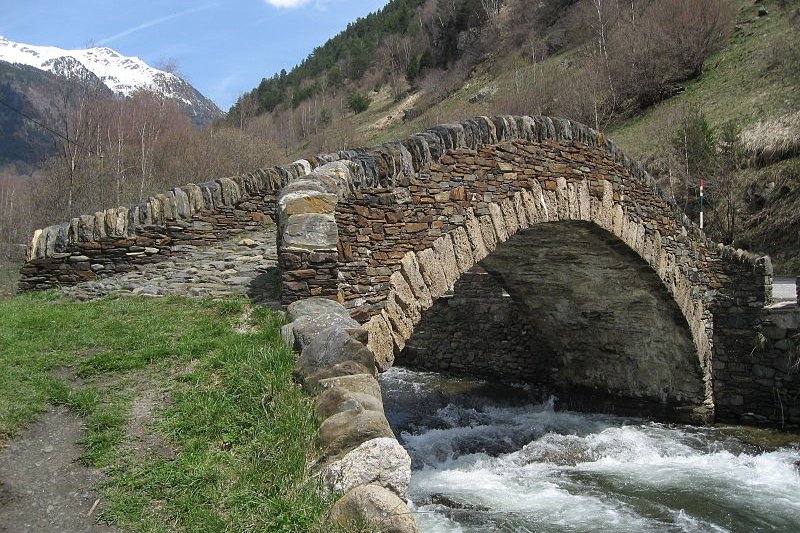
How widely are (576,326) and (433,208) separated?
6.95 metres

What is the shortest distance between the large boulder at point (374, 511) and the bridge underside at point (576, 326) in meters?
6.47

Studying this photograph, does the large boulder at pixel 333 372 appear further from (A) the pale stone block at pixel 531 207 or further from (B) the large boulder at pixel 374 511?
(A) the pale stone block at pixel 531 207

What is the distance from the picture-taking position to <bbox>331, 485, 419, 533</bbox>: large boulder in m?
2.75

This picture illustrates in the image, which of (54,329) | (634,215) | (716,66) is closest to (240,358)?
(54,329)

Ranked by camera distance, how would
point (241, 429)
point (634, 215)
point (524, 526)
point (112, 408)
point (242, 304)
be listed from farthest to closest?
point (634, 215)
point (524, 526)
point (242, 304)
point (112, 408)
point (241, 429)

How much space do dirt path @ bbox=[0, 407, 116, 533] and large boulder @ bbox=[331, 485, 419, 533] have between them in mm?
1027

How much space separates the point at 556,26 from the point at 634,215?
39123 millimetres

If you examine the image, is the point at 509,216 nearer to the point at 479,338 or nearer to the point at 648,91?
the point at 479,338

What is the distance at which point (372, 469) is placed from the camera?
3.07 m

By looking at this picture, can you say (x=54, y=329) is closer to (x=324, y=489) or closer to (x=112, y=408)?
(x=112, y=408)

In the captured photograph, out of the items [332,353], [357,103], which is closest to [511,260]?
[332,353]

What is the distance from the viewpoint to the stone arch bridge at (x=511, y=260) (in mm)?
5871

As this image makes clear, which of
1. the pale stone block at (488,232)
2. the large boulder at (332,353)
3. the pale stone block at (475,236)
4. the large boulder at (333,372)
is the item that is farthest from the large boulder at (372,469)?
the pale stone block at (488,232)

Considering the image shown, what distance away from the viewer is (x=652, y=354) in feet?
39.4
